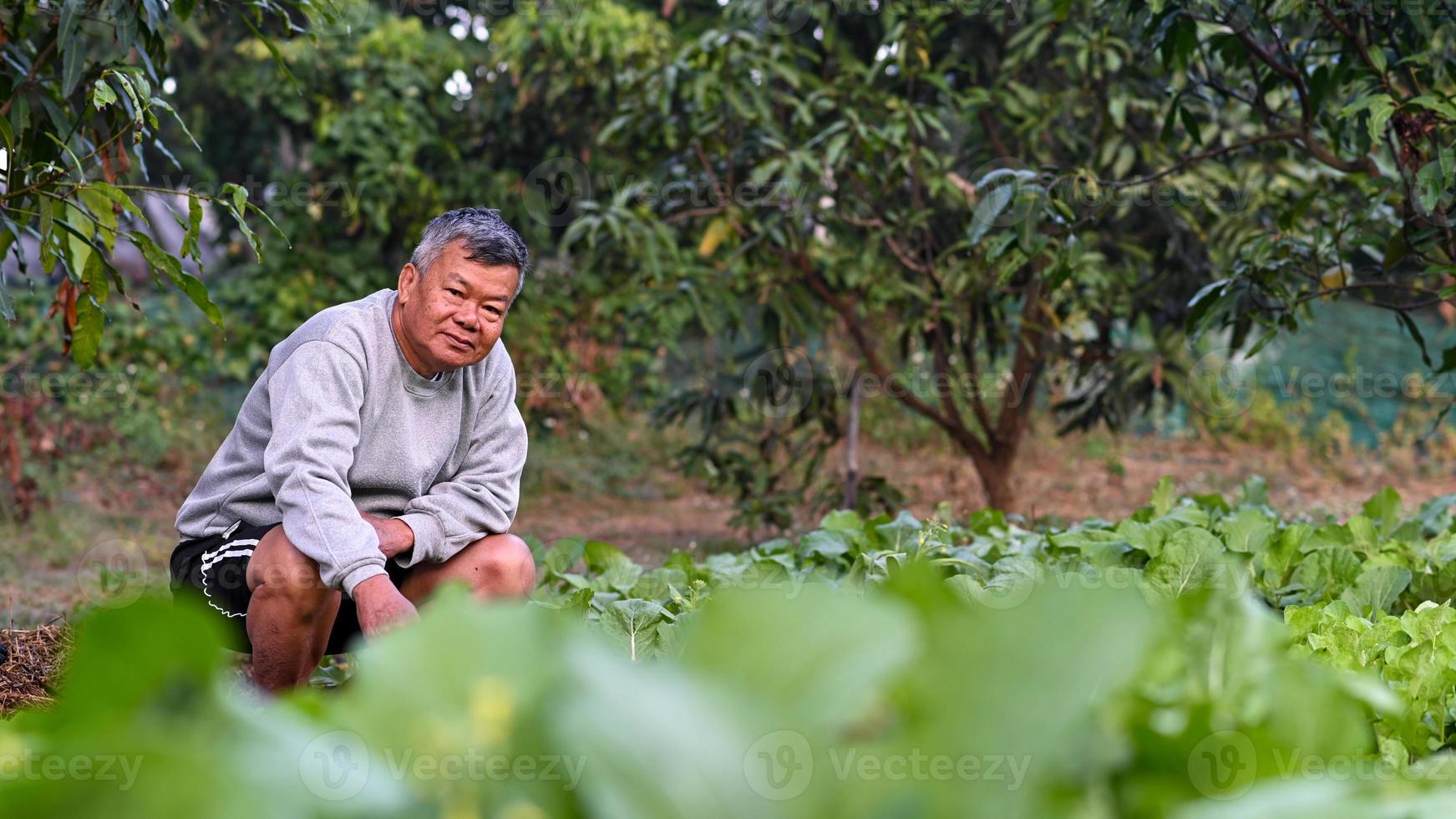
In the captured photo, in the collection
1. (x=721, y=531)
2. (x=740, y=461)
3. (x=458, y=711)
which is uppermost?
(x=458, y=711)

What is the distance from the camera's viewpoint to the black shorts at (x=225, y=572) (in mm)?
2217

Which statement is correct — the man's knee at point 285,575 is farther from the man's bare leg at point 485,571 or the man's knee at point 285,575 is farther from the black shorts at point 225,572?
the man's bare leg at point 485,571

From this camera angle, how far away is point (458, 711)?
57 centimetres

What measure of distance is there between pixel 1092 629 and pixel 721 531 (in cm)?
592

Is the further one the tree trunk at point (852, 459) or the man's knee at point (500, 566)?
the tree trunk at point (852, 459)

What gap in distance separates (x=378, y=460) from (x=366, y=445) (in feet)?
0.11

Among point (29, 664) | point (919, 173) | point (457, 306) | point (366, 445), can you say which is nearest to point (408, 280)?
point (457, 306)

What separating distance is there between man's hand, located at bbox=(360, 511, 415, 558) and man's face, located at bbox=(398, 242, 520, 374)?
0.28 meters

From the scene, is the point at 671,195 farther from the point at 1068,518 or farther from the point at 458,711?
the point at 458,711

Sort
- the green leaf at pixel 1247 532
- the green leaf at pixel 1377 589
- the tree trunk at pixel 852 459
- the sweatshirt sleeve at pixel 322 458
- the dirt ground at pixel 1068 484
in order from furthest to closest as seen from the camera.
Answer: the dirt ground at pixel 1068 484, the tree trunk at pixel 852 459, the green leaf at pixel 1247 532, the green leaf at pixel 1377 589, the sweatshirt sleeve at pixel 322 458

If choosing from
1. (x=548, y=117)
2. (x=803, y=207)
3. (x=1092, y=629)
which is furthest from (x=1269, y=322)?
(x=548, y=117)

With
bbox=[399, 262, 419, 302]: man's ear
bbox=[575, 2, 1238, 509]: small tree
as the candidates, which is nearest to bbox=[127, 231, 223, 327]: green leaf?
bbox=[399, 262, 419, 302]: man's ear

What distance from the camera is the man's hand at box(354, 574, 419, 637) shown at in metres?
1.85

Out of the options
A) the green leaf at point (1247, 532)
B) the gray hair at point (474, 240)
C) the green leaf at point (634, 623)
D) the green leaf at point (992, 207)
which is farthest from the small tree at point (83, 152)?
the green leaf at point (1247, 532)
